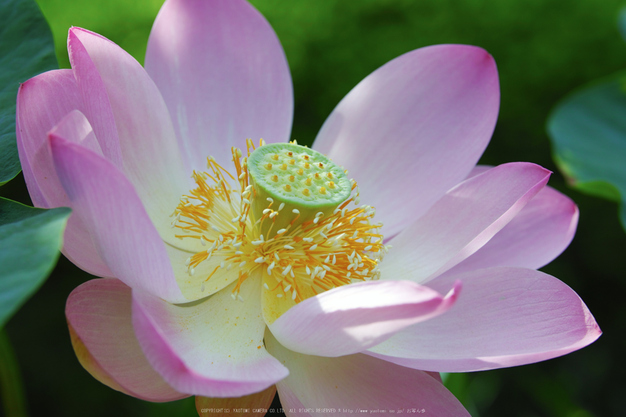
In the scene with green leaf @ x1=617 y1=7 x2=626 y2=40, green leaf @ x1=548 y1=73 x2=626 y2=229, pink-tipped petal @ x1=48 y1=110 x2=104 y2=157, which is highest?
pink-tipped petal @ x1=48 y1=110 x2=104 y2=157

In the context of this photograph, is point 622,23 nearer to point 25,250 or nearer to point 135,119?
point 135,119

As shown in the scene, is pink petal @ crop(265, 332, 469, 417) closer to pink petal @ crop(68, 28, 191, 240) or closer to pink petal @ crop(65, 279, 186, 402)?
pink petal @ crop(65, 279, 186, 402)

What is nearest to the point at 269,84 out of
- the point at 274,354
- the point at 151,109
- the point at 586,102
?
the point at 151,109

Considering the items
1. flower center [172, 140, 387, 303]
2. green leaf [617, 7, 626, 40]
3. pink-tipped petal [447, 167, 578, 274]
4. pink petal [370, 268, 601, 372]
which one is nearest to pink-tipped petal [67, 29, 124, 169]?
flower center [172, 140, 387, 303]

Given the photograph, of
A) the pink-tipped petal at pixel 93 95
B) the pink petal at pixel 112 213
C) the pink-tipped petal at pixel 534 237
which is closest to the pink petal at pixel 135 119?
the pink-tipped petal at pixel 93 95

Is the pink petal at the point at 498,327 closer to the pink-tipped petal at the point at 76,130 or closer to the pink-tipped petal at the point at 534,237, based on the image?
the pink-tipped petal at the point at 534,237

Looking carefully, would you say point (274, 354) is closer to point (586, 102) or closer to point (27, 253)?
point (27, 253)
